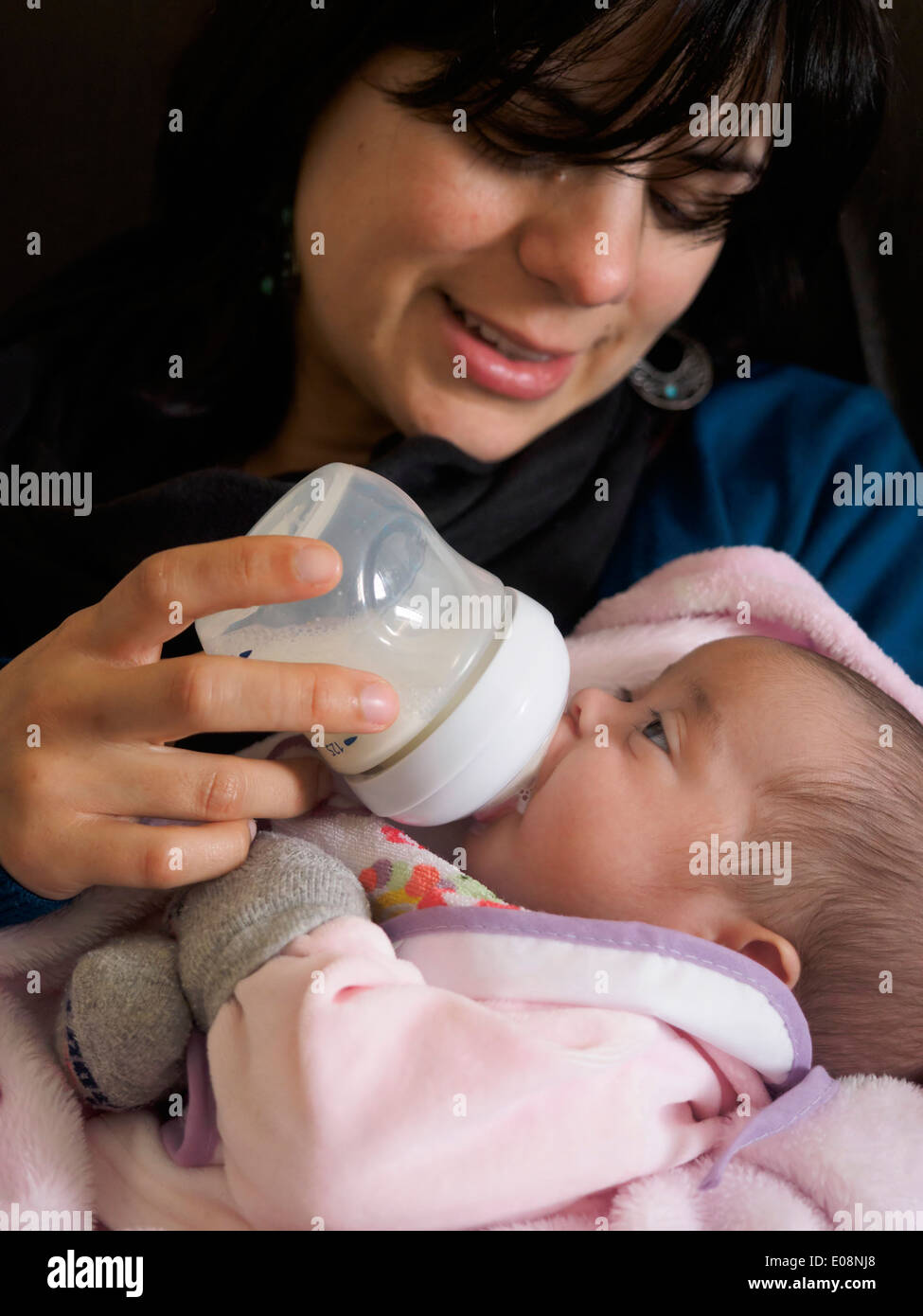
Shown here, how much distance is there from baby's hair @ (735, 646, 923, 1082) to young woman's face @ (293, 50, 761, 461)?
1.65 feet

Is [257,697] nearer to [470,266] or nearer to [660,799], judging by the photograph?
[660,799]

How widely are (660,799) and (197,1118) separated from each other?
0.44 meters

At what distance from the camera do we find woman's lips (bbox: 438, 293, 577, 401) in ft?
3.74

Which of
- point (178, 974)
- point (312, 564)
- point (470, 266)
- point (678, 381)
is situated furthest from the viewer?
point (678, 381)

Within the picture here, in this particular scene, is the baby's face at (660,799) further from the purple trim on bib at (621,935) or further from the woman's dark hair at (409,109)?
the woman's dark hair at (409,109)

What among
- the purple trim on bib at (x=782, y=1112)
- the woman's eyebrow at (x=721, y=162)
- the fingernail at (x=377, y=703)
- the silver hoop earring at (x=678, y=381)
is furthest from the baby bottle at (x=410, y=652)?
the silver hoop earring at (x=678, y=381)

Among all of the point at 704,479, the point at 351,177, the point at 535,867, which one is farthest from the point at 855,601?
the point at 351,177

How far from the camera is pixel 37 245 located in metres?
1.70

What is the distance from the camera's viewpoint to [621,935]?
2.78 ft

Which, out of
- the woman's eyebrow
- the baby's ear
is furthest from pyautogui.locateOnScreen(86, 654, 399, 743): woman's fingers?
the woman's eyebrow

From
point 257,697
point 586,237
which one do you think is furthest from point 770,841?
point 586,237

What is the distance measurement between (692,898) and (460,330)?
24.7 inches

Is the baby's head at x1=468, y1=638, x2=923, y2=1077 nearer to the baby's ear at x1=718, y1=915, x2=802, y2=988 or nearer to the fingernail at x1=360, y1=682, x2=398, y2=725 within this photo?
the baby's ear at x1=718, y1=915, x2=802, y2=988

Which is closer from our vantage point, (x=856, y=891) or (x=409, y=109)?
(x=856, y=891)
